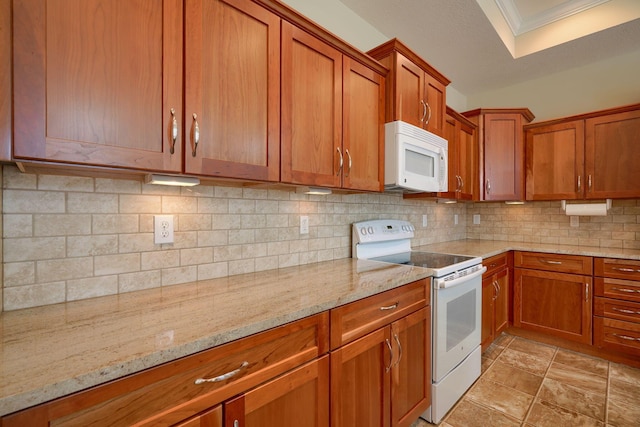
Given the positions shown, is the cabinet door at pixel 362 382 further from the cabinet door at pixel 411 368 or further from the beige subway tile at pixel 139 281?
the beige subway tile at pixel 139 281

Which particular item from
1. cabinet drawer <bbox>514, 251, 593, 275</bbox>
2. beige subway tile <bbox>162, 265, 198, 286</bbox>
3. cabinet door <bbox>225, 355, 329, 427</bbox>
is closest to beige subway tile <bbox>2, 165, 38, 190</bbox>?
beige subway tile <bbox>162, 265, 198, 286</bbox>

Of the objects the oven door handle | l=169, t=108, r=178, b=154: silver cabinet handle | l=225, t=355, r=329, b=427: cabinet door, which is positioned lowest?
l=225, t=355, r=329, b=427: cabinet door

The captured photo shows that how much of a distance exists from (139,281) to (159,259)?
0.37ft

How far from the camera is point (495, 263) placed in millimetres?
2559

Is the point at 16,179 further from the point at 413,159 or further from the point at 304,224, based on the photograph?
the point at 413,159

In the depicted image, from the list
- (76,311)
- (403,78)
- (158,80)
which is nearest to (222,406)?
(76,311)

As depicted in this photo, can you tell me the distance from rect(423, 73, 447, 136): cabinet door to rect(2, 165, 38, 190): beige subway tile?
2.06 metres

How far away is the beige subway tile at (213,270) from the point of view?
137 cm

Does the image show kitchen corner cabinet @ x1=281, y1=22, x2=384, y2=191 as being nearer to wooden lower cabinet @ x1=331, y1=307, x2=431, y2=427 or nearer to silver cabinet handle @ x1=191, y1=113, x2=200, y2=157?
silver cabinet handle @ x1=191, y1=113, x2=200, y2=157

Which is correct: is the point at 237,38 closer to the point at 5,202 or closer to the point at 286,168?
the point at 286,168

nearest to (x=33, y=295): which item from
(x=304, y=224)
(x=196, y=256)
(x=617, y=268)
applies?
(x=196, y=256)

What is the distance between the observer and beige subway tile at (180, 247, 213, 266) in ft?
4.32

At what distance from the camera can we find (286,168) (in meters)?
1.30

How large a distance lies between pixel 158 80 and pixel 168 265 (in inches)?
29.7
